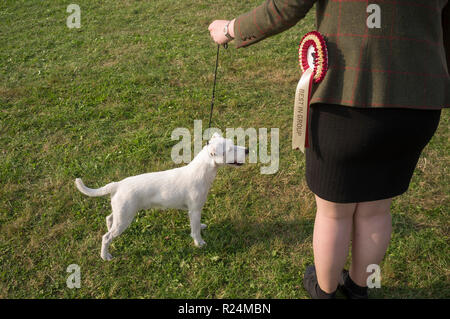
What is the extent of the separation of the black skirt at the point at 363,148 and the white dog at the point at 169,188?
87 cm

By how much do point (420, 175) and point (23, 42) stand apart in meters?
7.64

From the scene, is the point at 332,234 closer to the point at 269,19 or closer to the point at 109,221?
the point at 269,19

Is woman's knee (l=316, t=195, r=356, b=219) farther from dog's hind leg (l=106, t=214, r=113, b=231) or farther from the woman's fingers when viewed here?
dog's hind leg (l=106, t=214, r=113, b=231)

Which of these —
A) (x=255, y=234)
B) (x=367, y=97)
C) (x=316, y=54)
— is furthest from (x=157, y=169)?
(x=367, y=97)

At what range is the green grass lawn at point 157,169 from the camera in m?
2.68

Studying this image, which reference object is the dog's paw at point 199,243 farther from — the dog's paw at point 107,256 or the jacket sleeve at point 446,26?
the jacket sleeve at point 446,26

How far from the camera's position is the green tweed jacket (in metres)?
1.39

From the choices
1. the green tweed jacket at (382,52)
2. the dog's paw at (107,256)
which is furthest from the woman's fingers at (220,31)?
the dog's paw at (107,256)

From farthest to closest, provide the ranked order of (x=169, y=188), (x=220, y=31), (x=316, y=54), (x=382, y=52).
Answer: (x=169, y=188) < (x=220, y=31) < (x=316, y=54) < (x=382, y=52)

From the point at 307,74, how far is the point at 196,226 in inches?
65.6

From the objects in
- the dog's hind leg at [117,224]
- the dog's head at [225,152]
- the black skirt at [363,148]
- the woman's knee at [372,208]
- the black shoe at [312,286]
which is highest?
Answer: the black skirt at [363,148]

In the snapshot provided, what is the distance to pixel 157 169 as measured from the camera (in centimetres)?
374

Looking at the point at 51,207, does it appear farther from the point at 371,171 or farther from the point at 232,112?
the point at 371,171

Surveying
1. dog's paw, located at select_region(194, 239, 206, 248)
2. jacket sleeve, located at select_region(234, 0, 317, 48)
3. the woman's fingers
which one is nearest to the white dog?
dog's paw, located at select_region(194, 239, 206, 248)
